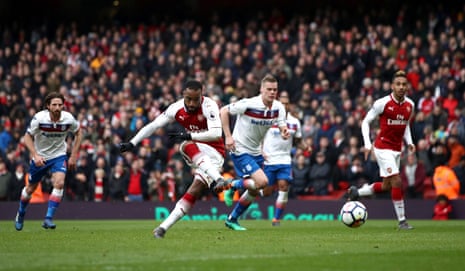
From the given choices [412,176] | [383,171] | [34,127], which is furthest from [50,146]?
[412,176]

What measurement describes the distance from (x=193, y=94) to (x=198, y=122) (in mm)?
738

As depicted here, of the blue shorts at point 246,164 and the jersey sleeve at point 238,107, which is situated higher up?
the jersey sleeve at point 238,107

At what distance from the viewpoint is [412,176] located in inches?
963

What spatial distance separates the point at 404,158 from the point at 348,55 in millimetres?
5214

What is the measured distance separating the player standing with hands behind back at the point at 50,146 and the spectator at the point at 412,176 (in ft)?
33.5

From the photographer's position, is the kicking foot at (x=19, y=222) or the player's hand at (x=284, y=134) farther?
the kicking foot at (x=19, y=222)

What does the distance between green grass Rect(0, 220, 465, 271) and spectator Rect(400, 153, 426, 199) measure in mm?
8989

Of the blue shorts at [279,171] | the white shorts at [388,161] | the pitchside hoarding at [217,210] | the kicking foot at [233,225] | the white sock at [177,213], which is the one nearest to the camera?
the white sock at [177,213]

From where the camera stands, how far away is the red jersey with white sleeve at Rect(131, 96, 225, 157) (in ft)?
44.4

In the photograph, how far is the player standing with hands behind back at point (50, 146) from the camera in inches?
685

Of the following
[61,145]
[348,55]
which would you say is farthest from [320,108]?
[61,145]

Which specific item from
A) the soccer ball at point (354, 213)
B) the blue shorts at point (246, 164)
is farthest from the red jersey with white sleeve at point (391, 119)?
the blue shorts at point (246, 164)

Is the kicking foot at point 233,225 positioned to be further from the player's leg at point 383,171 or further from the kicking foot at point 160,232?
the kicking foot at point 160,232

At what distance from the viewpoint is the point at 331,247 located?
40.1 feet
